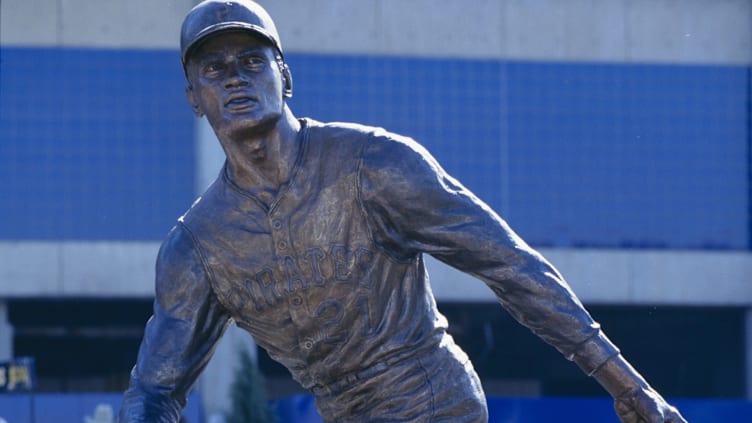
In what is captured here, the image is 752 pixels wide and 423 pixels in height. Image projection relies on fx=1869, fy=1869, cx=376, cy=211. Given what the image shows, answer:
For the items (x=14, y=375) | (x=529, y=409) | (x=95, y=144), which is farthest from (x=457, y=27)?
(x=14, y=375)

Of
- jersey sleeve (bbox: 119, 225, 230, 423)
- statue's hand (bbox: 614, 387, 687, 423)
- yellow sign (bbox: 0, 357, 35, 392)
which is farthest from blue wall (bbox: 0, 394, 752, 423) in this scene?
statue's hand (bbox: 614, 387, 687, 423)

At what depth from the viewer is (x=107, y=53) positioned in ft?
125

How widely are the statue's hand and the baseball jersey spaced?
0.15 meters

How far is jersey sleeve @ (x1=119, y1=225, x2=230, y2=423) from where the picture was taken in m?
5.89

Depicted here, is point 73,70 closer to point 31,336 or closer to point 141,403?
point 31,336

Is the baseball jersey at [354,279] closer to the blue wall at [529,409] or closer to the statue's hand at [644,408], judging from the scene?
the statue's hand at [644,408]

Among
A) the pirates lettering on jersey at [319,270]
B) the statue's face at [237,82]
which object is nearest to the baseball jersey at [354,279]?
the pirates lettering on jersey at [319,270]

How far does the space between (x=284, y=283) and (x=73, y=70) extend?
108 ft

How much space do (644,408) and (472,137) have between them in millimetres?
33446

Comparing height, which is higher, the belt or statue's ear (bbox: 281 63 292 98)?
statue's ear (bbox: 281 63 292 98)

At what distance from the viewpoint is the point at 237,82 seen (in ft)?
18.7

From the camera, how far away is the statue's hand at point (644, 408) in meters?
5.65

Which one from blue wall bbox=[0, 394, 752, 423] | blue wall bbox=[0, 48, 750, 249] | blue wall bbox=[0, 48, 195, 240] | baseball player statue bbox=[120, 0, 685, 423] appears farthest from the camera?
blue wall bbox=[0, 48, 750, 249]

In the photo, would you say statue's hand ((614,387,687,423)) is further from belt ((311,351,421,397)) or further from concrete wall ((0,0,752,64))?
concrete wall ((0,0,752,64))
